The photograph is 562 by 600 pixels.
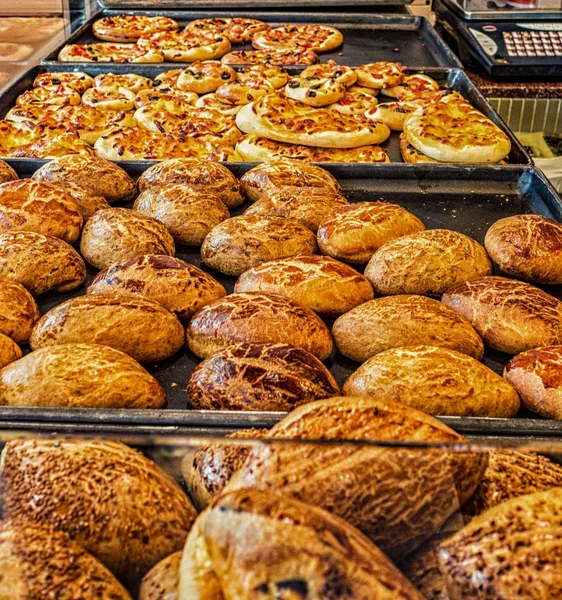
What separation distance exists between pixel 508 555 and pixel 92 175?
2.40 meters

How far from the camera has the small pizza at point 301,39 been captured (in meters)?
4.89

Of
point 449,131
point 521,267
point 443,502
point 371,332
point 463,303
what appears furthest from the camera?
point 449,131

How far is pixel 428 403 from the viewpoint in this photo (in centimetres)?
167

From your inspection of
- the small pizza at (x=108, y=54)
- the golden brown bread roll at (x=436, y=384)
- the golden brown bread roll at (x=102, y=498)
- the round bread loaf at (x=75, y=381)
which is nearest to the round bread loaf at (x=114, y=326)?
the round bread loaf at (x=75, y=381)

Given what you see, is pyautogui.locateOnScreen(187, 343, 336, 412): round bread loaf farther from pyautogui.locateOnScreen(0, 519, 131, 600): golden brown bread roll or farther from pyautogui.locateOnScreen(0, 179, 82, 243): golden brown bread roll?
pyautogui.locateOnScreen(0, 179, 82, 243): golden brown bread roll

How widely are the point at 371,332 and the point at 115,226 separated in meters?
1.01

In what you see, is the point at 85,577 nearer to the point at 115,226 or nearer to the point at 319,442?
the point at 319,442

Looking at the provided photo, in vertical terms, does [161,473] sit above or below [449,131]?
above

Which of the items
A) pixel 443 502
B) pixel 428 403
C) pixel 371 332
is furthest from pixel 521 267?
pixel 443 502

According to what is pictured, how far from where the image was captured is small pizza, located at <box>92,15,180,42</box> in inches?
199

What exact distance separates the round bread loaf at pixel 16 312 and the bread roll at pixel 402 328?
919 mm

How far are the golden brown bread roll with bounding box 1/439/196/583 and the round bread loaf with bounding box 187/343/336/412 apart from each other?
2.01 feet

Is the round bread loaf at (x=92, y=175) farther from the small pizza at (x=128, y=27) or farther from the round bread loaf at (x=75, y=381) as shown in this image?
the small pizza at (x=128, y=27)

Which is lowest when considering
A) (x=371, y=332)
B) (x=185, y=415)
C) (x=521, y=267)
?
(x=521, y=267)
